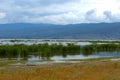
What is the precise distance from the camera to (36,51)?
9650 centimetres

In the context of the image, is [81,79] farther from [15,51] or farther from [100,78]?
[15,51]

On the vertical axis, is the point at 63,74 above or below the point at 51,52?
above

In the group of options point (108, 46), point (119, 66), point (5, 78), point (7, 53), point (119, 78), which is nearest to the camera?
point (119, 78)

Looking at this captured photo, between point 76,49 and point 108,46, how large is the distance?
18.3 metres

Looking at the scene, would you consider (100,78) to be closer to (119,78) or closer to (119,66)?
(119,78)

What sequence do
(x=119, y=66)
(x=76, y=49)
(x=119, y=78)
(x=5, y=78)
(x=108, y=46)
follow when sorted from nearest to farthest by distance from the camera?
(x=119, y=78) → (x=5, y=78) → (x=119, y=66) → (x=76, y=49) → (x=108, y=46)

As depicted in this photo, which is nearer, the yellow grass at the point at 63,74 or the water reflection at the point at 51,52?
the yellow grass at the point at 63,74

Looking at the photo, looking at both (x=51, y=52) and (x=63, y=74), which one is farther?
(x=51, y=52)

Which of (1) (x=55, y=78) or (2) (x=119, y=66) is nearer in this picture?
(1) (x=55, y=78)

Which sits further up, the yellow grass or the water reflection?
the yellow grass

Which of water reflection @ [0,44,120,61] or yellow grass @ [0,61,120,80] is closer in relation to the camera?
yellow grass @ [0,61,120,80]

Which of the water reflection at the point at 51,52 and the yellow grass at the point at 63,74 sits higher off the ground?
the yellow grass at the point at 63,74

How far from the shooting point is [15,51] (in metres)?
85.2

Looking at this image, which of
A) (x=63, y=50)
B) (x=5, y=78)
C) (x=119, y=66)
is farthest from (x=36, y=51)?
(x=5, y=78)
